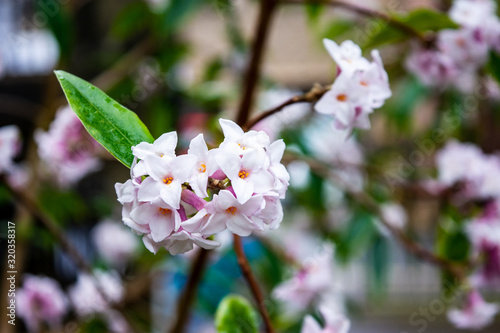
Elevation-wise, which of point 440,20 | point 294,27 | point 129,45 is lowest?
point 294,27

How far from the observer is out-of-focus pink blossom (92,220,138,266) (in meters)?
1.38

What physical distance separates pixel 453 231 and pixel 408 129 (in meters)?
0.53

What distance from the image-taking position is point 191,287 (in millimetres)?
601

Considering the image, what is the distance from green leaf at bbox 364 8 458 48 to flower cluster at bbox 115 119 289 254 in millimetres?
367

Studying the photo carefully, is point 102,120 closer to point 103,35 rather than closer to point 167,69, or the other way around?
point 167,69

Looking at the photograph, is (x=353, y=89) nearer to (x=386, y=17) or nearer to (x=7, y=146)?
(x=386, y=17)

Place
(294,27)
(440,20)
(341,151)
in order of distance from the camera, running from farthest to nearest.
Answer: (294,27)
(341,151)
(440,20)

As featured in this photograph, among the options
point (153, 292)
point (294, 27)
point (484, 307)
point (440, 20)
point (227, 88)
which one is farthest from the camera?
point (294, 27)

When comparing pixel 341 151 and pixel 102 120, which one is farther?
pixel 341 151

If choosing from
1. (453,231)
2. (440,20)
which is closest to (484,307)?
(453,231)

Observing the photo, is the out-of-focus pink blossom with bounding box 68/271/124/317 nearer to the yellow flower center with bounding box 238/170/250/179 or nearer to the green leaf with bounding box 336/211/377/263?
the green leaf with bounding box 336/211/377/263

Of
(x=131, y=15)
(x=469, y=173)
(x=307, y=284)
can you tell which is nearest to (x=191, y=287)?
(x=307, y=284)

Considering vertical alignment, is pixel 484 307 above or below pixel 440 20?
below

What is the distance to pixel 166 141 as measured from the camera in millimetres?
344
